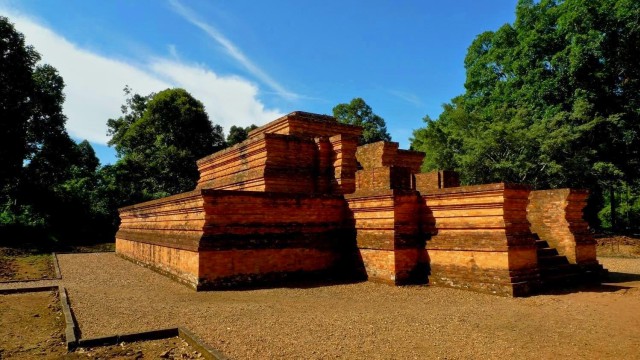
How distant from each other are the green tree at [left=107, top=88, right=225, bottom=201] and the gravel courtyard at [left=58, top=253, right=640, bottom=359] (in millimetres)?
24709

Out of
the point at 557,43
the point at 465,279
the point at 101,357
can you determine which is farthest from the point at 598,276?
the point at 557,43

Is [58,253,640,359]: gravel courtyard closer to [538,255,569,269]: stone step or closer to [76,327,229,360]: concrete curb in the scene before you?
[76,327,229,360]: concrete curb

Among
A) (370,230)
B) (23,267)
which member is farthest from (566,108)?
(23,267)

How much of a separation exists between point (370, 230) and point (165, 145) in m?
28.3

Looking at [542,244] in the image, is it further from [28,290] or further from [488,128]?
[488,128]

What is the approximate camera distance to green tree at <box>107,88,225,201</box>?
32688 mm

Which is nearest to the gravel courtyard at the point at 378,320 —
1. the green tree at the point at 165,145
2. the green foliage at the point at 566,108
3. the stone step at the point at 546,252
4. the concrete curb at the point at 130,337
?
the concrete curb at the point at 130,337

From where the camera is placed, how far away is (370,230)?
33.1 ft

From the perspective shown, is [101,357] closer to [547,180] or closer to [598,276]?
[598,276]

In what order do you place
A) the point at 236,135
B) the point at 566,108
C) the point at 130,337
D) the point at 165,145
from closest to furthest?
1. the point at 130,337
2. the point at 566,108
3. the point at 165,145
4. the point at 236,135

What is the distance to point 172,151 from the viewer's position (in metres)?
33.1

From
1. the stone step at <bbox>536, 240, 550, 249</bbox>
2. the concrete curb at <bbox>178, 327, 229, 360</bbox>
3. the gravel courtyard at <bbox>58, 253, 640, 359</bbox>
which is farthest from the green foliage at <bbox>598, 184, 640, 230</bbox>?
the concrete curb at <bbox>178, 327, 229, 360</bbox>

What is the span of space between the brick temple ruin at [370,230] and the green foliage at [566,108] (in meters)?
12.8

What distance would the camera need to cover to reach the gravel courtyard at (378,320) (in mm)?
4840
